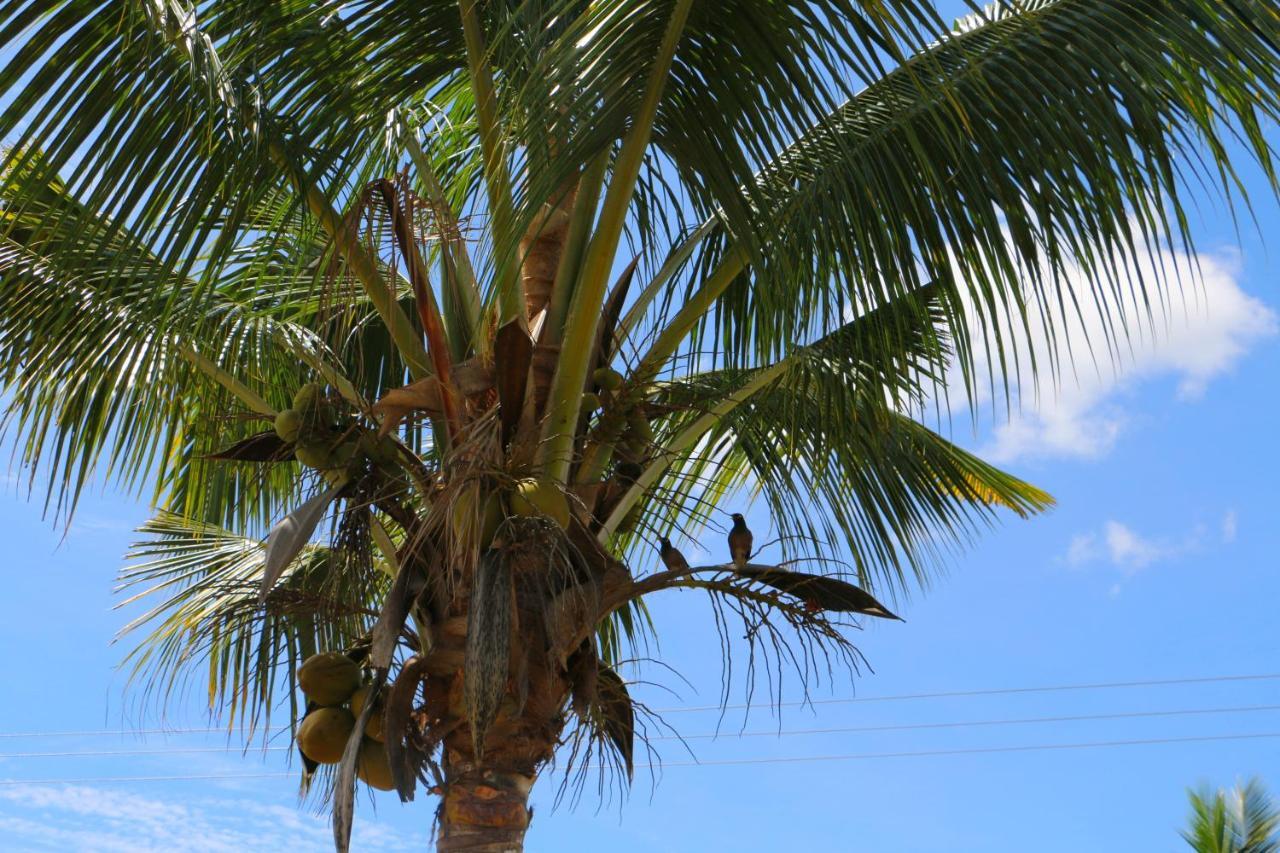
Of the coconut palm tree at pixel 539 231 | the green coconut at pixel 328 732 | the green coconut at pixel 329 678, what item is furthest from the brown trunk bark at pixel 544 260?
the green coconut at pixel 328 732

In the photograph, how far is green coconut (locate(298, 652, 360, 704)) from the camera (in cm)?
356

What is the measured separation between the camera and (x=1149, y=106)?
349 cm

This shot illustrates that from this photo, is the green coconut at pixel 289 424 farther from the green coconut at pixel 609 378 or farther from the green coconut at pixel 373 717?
the green coconut at pixel 609 378

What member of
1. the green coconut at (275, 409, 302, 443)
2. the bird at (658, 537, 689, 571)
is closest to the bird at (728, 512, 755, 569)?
the bird at (658, 537, 689, 571)

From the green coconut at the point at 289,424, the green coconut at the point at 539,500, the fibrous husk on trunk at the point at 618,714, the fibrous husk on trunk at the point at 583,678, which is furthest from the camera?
the fibrous husk on trunk at the point at 618,714

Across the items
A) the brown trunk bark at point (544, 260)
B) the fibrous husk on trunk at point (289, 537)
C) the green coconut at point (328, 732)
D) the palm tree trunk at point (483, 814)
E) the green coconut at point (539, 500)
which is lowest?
the palm tree trunk at point (483, 814)

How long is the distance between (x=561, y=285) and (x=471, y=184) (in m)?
1.63

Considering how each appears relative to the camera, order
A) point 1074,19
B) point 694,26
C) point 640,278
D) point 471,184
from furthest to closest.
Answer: point 471,184 → point 640,278 → point 1074,19 → point 694,26

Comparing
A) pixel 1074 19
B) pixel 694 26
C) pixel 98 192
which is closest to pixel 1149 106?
pixel 1074 19

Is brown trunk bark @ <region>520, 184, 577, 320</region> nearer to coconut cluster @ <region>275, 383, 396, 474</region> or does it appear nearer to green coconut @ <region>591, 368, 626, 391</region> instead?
green coconut @ <region>591, 368, 626, 391</region>

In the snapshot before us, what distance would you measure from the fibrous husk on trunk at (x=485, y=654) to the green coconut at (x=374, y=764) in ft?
0.91

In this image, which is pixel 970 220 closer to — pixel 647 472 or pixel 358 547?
pixel 647 472

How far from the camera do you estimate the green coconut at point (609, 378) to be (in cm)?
367

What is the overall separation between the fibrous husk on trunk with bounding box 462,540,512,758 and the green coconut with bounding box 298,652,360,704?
44 cm
